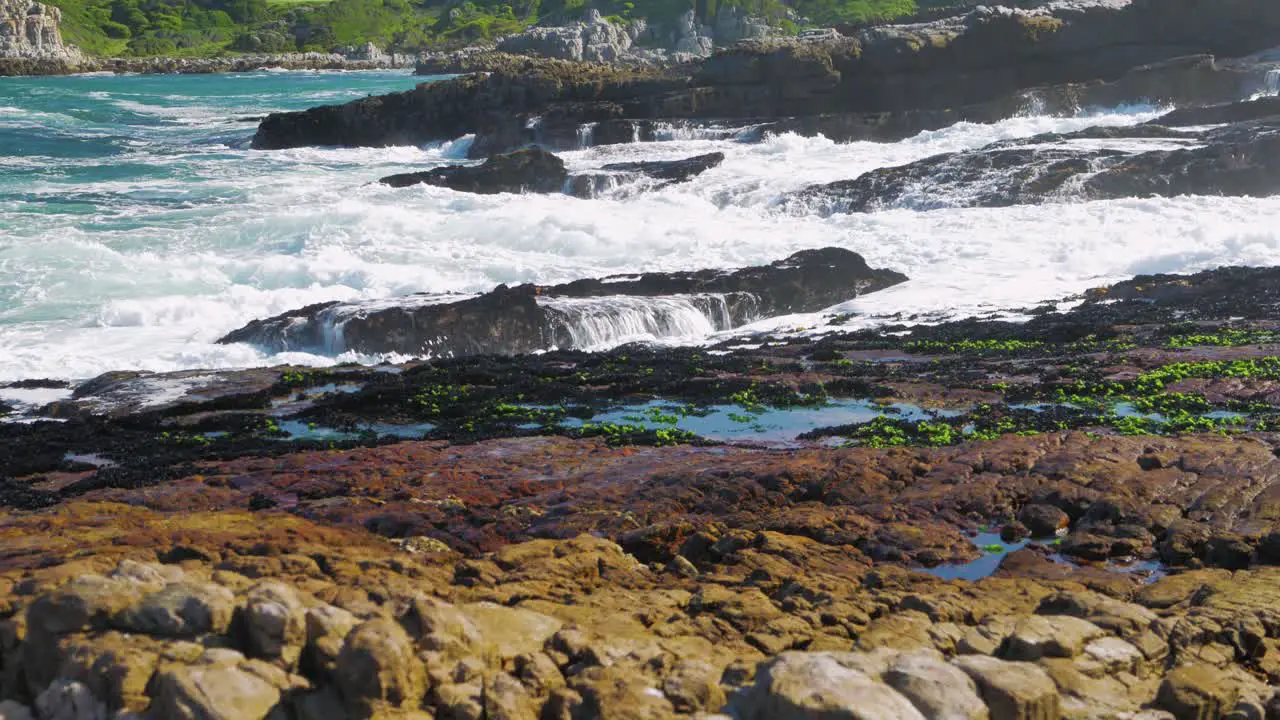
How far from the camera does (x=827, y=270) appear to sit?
30.0 metres

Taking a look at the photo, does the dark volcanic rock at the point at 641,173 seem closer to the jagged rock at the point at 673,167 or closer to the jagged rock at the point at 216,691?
the jagged rock at the point at 673,167

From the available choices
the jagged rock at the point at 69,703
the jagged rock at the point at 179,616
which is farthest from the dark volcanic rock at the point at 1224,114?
the jagged rock at the point at 69,703

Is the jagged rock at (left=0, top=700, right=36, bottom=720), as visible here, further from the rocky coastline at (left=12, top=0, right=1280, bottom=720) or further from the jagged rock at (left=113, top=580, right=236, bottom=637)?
the jagged rock at (left=113, top=580, right=236, bottom=637)

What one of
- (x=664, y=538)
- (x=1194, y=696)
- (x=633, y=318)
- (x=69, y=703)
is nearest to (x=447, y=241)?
(x=633, y=318)

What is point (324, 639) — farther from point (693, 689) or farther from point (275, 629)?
point (693, 689)

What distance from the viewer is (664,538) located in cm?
1088

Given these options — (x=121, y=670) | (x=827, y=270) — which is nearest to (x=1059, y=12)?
(x=827, y=270)

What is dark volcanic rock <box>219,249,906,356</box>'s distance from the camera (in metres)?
25.3

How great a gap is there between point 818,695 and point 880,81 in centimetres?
5895

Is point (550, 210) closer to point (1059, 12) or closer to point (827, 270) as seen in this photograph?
point (827, 270)

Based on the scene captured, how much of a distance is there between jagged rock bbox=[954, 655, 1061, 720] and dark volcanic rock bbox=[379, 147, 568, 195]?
40.3 metres

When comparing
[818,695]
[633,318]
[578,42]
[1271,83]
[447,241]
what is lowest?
[633,318]

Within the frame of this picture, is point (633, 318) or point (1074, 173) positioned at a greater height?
point (1074, 173)

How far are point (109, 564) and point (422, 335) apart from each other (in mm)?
16771
